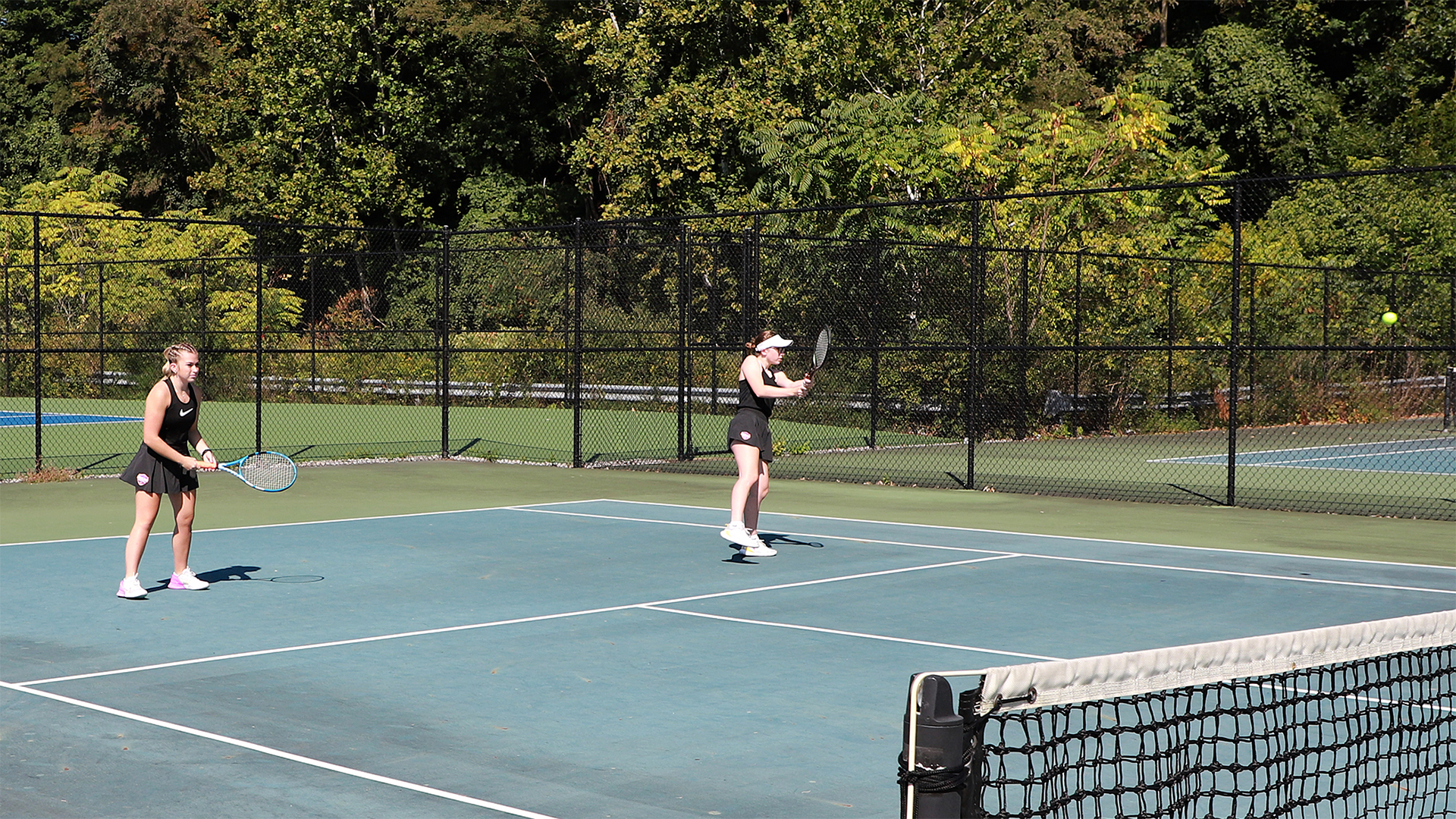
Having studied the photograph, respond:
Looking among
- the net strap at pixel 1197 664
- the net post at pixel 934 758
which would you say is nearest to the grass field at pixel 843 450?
the net strap at pixel 1197 664

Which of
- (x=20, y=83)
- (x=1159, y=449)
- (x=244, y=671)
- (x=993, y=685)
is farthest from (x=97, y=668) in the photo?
(x=20, y=83)

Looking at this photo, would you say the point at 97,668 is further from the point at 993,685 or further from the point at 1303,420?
the point at 1303,420

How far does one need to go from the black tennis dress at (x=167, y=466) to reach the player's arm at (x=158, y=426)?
0.16ft

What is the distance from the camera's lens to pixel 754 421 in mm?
10664

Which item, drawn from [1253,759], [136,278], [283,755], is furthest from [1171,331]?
[136,278]

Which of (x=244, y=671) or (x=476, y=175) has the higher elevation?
(x=476, y=175)

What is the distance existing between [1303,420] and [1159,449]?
5778 millimetres

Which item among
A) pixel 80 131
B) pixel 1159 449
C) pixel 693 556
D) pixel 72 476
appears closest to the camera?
pixel 693 556

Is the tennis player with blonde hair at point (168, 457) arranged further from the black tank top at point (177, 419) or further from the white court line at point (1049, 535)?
the white court line at point (1049, 535)

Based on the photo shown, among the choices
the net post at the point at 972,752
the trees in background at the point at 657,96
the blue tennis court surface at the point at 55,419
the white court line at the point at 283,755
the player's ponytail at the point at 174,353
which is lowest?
the white court line at the point at 283,755

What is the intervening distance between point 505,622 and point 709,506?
19.8 ft

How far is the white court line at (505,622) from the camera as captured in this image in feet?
23.5

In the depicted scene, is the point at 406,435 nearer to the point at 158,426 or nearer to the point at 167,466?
the point at 167,466

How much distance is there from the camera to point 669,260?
90.0 ft
